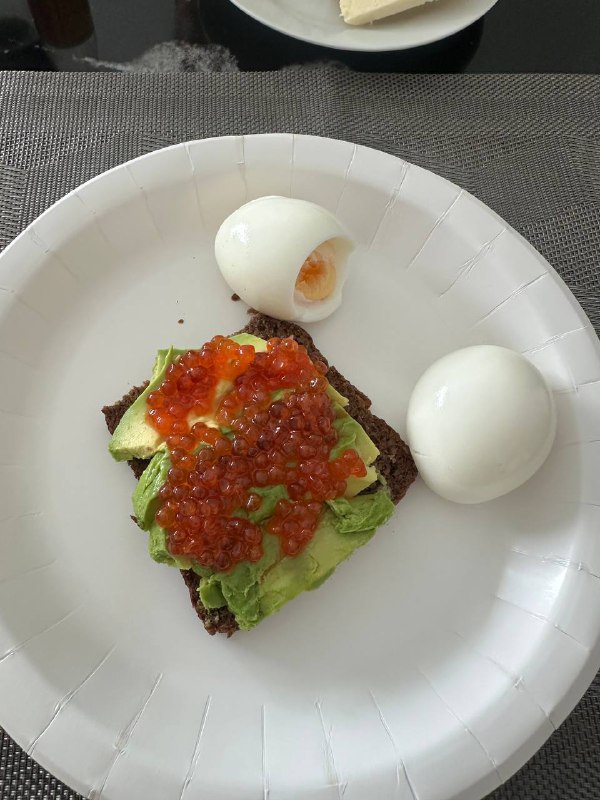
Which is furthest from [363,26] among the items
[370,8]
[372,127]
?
[372,127]

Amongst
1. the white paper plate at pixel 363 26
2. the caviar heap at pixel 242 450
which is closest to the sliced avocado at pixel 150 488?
the caviar heap at pixel 242 450

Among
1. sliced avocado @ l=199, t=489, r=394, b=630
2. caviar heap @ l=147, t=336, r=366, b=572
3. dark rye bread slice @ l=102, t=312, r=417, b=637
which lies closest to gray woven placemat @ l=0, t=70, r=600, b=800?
dark rye bread slice @ l=102, t=312, r=417, b=637

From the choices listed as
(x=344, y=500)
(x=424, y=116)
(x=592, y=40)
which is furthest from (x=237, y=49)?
(x=344, y=500)

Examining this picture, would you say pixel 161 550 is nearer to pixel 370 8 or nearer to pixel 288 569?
pixel 288 569

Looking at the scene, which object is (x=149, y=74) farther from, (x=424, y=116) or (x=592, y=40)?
Answer: (x=592, y=40)

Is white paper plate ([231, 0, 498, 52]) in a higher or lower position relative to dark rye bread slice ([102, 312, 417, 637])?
higher

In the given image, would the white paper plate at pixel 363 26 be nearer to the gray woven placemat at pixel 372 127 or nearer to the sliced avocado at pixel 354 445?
the gray woven placemat at pixel 372 127

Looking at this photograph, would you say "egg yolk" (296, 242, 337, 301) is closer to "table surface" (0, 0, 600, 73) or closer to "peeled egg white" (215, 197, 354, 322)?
"peeled egg white" (215, 197, 354, 322)
